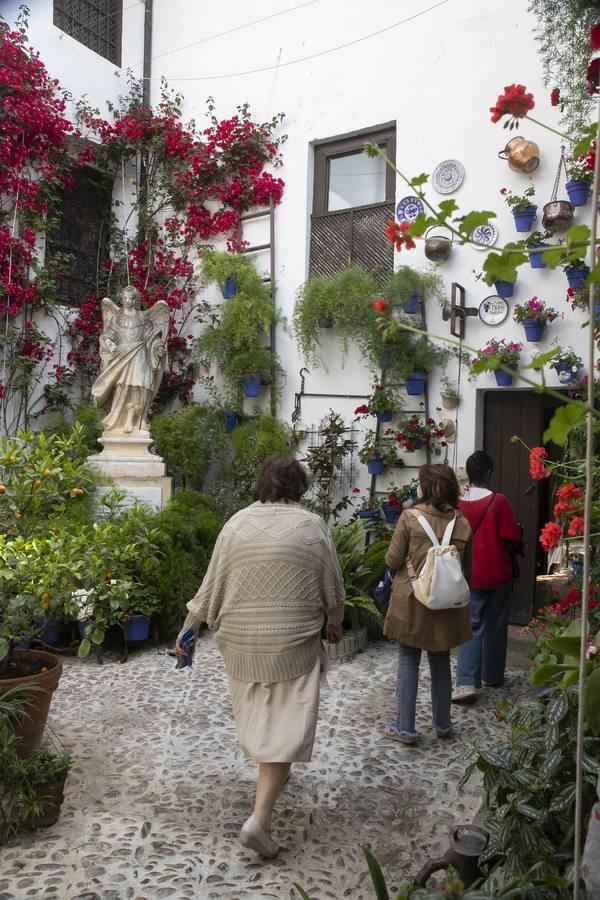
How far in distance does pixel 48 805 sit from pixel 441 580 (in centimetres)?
201

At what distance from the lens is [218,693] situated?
4582mm

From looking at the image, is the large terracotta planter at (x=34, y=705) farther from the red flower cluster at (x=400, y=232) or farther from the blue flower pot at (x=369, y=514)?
the blue flower pot at (x=369, y=514)

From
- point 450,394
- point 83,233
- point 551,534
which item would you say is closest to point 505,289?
point 450,394

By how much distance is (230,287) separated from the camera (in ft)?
25.2

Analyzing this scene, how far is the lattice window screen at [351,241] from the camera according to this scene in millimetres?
7156

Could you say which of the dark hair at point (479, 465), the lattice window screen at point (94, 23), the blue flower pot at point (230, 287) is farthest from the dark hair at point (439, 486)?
the lattice window screen at point (94, 23)

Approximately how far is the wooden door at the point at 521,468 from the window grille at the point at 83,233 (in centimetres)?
493

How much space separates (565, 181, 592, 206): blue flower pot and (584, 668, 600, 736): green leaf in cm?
492

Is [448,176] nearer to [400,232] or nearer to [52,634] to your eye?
[52,634]

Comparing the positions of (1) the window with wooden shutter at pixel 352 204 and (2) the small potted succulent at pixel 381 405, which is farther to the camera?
(1) the window with wooden shutter at pixel 352 204

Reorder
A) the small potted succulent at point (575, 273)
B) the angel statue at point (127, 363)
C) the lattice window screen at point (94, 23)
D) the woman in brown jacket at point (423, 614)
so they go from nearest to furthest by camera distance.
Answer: the woman in brown jacket at point (423, 614) → the small potted succulent at point (575, 273) → the angel statue at point (127, 363) → the lattice window screen at point (94, 23)

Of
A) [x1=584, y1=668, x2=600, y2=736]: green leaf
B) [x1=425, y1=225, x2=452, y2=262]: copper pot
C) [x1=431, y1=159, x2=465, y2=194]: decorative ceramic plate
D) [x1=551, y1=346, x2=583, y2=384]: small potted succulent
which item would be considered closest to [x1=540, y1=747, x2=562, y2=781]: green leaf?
[x1=584, y1=668, x2=600, y2=736]: green leaf

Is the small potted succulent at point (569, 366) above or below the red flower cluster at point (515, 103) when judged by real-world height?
below

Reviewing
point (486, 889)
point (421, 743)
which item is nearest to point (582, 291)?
point (421, 743)
